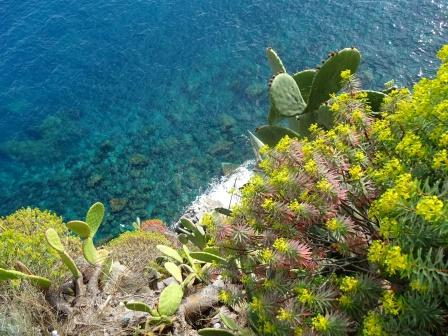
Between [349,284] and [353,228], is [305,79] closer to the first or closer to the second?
[353,228]

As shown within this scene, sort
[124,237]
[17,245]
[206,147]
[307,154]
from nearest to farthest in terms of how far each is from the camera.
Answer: [307,154] < [17,245] < [124,237] < [206,147]

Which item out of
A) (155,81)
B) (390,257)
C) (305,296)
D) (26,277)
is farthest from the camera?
(155,81)

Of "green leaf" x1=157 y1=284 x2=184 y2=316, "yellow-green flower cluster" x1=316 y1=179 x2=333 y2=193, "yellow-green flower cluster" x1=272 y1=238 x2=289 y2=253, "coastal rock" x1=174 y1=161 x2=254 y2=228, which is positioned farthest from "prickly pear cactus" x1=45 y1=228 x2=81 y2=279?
"coastal rock" x1=174 y1=161 x2=254 y2=228

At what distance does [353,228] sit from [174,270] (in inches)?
134

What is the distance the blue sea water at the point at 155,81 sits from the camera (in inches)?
515

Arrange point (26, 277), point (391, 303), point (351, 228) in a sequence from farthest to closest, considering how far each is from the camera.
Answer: point (26, 277)
point (351, 228)
point (391, 303)

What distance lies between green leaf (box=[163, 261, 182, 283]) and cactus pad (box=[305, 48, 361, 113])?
2.72 metres

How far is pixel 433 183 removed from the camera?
3.17m

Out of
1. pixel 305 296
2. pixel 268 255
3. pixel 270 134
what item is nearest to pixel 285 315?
pixel 305 296

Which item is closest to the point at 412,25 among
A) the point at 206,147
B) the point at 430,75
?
the point at 430,75

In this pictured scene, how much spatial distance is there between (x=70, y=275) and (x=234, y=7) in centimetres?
1331

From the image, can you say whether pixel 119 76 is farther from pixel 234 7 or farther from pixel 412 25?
pixel 412 25

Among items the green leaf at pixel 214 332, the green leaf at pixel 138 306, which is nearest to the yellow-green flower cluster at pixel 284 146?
the green leaf at pixel 214 332

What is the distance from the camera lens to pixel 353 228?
140 inches
